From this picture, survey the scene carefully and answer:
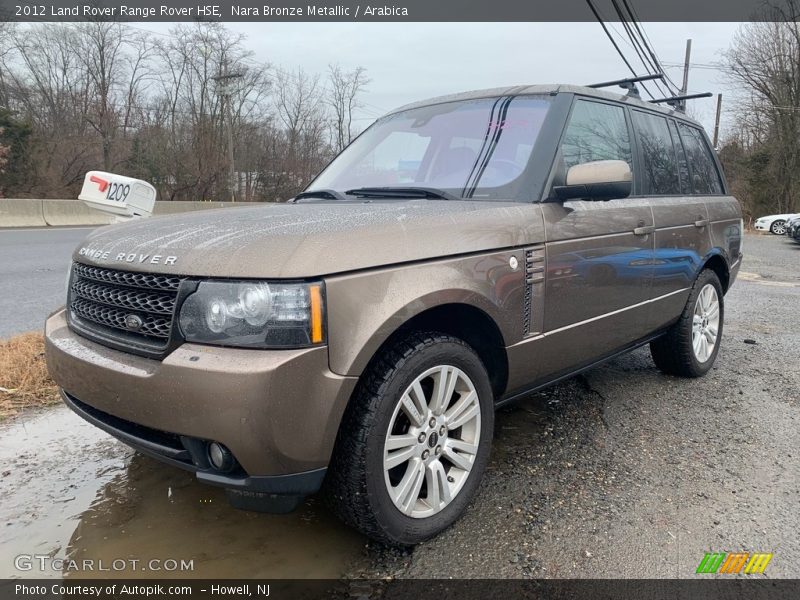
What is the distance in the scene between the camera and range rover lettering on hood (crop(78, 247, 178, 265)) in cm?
196

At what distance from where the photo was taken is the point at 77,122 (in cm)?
2998

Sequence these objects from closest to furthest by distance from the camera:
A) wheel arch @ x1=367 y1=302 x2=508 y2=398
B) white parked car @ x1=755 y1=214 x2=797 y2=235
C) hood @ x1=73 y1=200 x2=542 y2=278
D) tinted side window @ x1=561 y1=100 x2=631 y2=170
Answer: hood @ x1=73 y1=200 x2=542 y2=278 < wheel arch @ x1=367 y1=302 x2=508 y2=398 < tinted side window @ x1=561 y1=100 x2=631 y2=170 < white parked car @ x1=755 y1=214 x2=797 y2=235

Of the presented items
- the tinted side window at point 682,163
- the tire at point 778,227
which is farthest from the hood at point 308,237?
the tire at point 778,227

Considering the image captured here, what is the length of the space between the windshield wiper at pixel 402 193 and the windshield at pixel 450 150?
58 millimetres

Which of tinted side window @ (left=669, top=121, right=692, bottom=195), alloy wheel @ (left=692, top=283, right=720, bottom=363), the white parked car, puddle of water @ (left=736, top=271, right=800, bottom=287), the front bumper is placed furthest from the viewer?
the white parked car

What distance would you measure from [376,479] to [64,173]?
30.6m

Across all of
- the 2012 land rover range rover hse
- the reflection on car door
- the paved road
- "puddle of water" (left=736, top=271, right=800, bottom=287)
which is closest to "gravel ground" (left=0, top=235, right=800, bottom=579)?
the 2012 land rover range rover hse

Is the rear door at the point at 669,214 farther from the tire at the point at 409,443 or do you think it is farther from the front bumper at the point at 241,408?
the front bumper at the point at 241,408

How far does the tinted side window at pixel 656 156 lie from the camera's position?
3.66 metres

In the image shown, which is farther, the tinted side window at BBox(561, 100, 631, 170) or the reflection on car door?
the tinted side window at BBox(561, 100, 631, 170)

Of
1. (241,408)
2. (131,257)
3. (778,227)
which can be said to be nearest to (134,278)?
(131,257)

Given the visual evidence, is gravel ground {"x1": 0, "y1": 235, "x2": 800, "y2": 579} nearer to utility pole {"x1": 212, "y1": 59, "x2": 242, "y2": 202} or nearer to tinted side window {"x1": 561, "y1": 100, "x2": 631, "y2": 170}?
tinted side window {"x1": 561, "y1": 100, "x2": 631, "y2": 170}

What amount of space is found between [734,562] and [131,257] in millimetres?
2570
